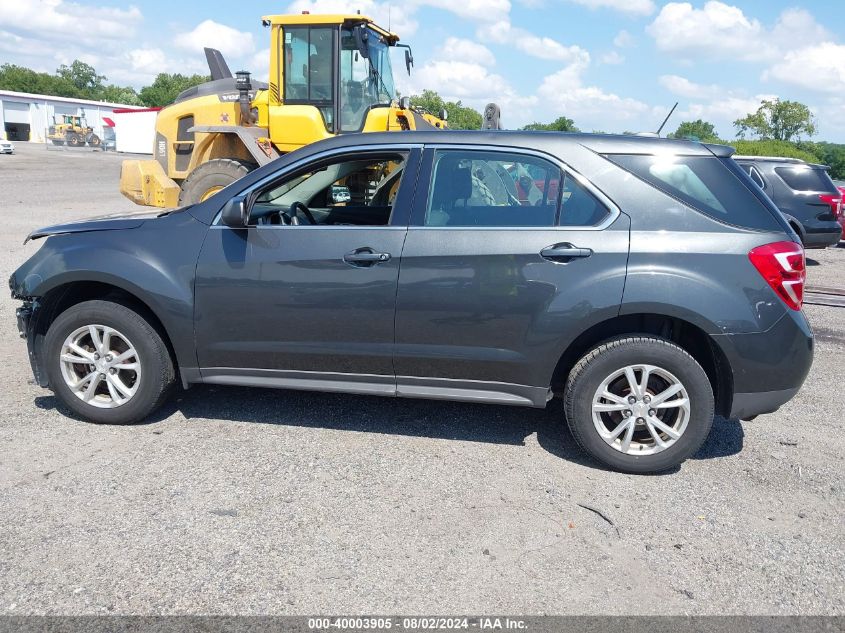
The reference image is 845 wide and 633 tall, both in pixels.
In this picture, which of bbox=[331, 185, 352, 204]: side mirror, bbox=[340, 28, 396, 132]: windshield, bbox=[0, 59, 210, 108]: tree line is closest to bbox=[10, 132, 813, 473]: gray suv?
bbox=[331, 185, 352, 204]: side mirror

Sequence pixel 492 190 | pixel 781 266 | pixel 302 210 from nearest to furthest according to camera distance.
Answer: pixel 781 266 < pixel 492 190 < pixel 302 210

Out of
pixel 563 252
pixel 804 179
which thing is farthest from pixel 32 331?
pixel 804 179

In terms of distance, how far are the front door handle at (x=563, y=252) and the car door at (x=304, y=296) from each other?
84cm

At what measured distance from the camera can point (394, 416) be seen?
492 cm

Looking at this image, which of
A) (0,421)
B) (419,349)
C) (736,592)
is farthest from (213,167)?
(736,592)

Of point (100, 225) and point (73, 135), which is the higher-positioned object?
point (73, 135)

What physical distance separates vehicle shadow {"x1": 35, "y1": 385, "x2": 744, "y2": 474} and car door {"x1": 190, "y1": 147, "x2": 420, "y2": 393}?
453 mm

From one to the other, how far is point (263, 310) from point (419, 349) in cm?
96

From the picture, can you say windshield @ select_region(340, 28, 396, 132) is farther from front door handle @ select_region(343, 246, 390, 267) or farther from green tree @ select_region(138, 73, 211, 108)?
green tree @ select_region(138, 73, 211, 108)

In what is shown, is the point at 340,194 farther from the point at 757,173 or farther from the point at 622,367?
the point at 757,173

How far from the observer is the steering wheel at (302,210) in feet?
16.0

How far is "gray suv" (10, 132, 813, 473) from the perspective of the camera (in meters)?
4.00

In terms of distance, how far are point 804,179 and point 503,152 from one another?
1048 centimetres

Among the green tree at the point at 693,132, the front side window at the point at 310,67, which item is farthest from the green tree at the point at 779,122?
the front side window at the point at 310,67
